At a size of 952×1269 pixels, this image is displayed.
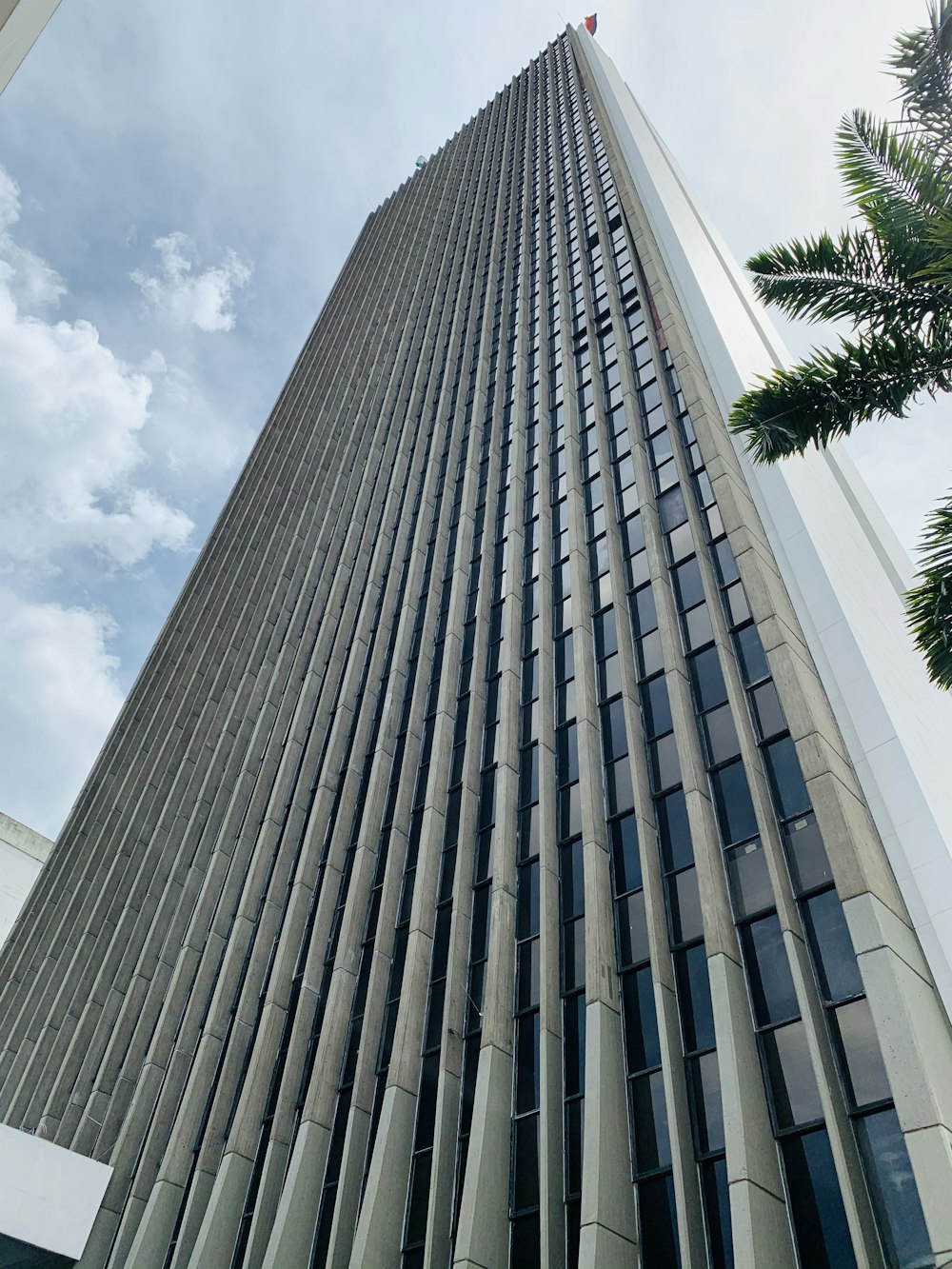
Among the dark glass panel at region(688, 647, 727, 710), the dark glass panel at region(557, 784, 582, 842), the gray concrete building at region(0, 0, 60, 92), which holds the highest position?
the dark glass panel at region(688, 647, 727, 710)

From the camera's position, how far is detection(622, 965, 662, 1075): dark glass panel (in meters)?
17.0

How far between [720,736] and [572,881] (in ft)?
15.7

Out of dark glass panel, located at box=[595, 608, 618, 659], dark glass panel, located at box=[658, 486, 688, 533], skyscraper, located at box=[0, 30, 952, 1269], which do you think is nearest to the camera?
skyscraper, located at box=[0, 30, 952, 1269]

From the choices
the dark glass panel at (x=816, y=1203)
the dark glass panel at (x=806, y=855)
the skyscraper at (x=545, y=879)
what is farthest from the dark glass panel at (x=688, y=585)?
the dark glass panel at (x=816, y=1203)

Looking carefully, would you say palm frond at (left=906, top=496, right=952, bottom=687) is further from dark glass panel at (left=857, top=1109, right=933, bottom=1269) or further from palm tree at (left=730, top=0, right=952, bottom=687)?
dark glass panel at (left=857, top=1109, right=933, bottom=1269)

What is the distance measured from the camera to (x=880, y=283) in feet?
45.1

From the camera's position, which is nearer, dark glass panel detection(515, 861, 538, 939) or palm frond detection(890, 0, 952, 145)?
palm frond detection(890, 0, 952, 145)

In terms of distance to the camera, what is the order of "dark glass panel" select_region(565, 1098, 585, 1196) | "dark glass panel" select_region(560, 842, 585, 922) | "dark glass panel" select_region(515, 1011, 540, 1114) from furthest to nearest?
"dark glass panel" select_region(560, 842, 585, 922), "dark glass panel" select_region(515, 1011, 540, 1114), "dark glass panel" select_region(565, 1098, 585, 1196)

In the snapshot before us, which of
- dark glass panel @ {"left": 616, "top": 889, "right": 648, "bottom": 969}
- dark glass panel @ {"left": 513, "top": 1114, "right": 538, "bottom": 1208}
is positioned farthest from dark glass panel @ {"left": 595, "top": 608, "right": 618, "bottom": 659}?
dark glass panel @ {"left": 513, "top": 1114, "right": 538, "bottom": 1208}

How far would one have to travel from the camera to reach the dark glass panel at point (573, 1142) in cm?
1631

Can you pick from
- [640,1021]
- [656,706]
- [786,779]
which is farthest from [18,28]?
[656,706]

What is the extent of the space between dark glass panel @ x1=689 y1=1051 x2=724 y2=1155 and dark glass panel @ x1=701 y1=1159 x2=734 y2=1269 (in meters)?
0.29

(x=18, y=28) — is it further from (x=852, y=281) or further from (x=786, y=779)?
(x=786, y=779)

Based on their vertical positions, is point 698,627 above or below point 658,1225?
above
